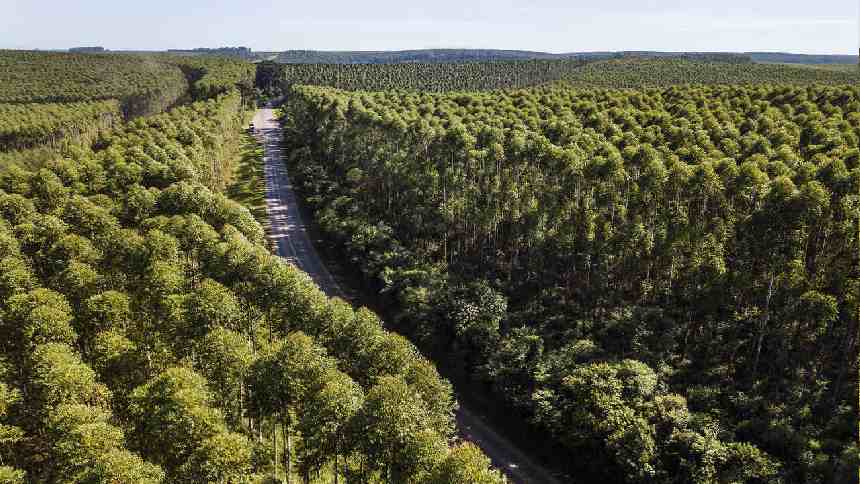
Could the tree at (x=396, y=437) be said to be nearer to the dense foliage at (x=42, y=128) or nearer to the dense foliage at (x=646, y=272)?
the dense foliage at (x=646, y=272)

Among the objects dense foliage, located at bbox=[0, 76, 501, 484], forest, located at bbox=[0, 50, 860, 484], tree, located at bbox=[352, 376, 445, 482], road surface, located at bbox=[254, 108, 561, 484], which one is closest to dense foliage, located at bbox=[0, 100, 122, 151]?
road surface, located at bbox=[254, 108, 561, 484]

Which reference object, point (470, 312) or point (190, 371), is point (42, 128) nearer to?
point (470, 312)

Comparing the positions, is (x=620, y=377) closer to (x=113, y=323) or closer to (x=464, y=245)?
(x=464, y=245)

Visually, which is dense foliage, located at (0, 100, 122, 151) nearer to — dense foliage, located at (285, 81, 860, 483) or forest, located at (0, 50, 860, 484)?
forest, located at (0, 50, 860, 484)

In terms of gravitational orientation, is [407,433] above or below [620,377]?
above

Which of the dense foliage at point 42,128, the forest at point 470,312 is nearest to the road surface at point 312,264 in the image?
the forest at point 470,312

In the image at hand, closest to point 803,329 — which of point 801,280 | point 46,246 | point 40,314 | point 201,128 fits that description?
point 801,280
